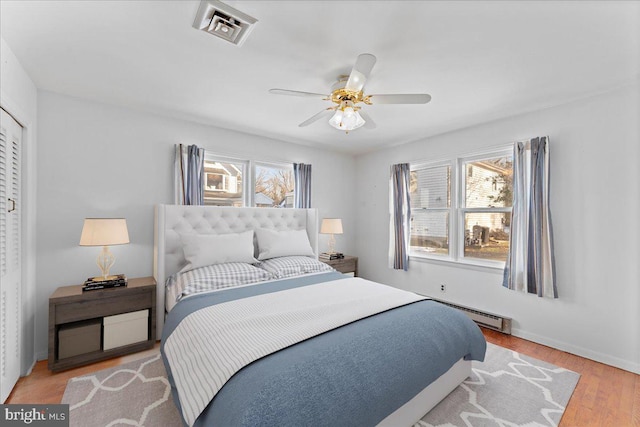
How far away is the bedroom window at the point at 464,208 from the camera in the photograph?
3.36 metres

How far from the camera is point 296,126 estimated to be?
139 inches

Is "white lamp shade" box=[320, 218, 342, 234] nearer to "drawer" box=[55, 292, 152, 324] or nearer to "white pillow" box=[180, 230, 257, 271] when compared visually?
"white pillow" box=[180, 230, 257, 271]

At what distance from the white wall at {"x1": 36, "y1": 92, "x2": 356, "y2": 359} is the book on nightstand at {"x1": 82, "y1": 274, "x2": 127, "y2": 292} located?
0.33m

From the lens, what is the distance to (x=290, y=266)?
3.12 metres

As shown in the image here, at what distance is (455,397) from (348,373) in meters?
1.19

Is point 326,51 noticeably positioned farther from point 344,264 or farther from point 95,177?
point 344,264

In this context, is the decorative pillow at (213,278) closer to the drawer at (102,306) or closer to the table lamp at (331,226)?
the drawer at (102,306)

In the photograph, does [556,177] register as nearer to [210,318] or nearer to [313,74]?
[313,74]

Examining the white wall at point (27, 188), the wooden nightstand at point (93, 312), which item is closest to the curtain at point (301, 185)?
the wooden nightstand at point (93, 312)

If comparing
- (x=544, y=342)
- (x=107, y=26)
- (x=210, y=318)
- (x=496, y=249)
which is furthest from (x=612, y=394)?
(x=107, y=26)

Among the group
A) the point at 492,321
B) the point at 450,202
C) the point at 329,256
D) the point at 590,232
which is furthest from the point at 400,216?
the point at 590,232

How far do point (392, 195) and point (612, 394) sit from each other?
298 centimetres

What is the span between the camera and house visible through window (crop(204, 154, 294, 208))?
143 inches

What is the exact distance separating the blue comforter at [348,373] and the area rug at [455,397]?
1.06 ft
